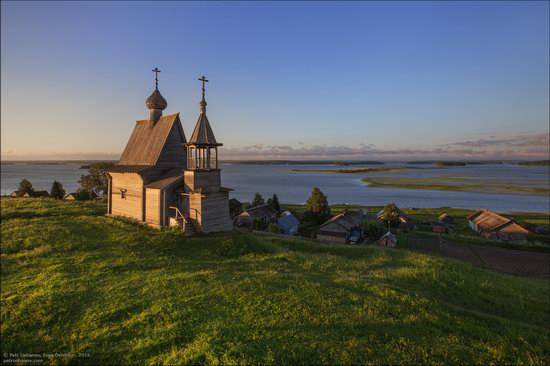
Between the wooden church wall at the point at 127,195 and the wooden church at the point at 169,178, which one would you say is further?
the wooden church wall at the point at 127,195

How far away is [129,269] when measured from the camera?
14586mm

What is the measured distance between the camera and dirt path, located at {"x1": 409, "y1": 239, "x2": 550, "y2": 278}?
3102 centimetres

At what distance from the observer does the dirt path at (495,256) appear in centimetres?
3102

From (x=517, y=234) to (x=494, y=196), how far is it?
67.8 meters

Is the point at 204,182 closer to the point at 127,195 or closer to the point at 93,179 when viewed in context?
the point at 127,195

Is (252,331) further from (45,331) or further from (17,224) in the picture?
(17,224)

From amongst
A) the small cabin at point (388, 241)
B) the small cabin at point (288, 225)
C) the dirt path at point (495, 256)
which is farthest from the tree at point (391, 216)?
the small cabin at point (288, 225)

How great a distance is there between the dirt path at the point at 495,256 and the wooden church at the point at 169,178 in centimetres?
2870

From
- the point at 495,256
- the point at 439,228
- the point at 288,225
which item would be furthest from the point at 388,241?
the point at 439,228

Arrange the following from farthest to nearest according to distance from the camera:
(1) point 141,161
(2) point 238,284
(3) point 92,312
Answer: (1) point 141,161, (2) point 238,284, (3) point 92,312

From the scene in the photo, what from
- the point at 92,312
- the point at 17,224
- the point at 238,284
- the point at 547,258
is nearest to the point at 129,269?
the point at 92,312

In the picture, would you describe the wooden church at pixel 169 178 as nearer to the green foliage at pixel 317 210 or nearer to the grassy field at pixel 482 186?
the green foliage at pixel 317 210

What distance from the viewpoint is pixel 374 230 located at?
4622cm

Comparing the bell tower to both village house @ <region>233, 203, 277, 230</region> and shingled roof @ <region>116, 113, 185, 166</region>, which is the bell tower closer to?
shingled roof @ <region>116, 113, 185, 166</region>
